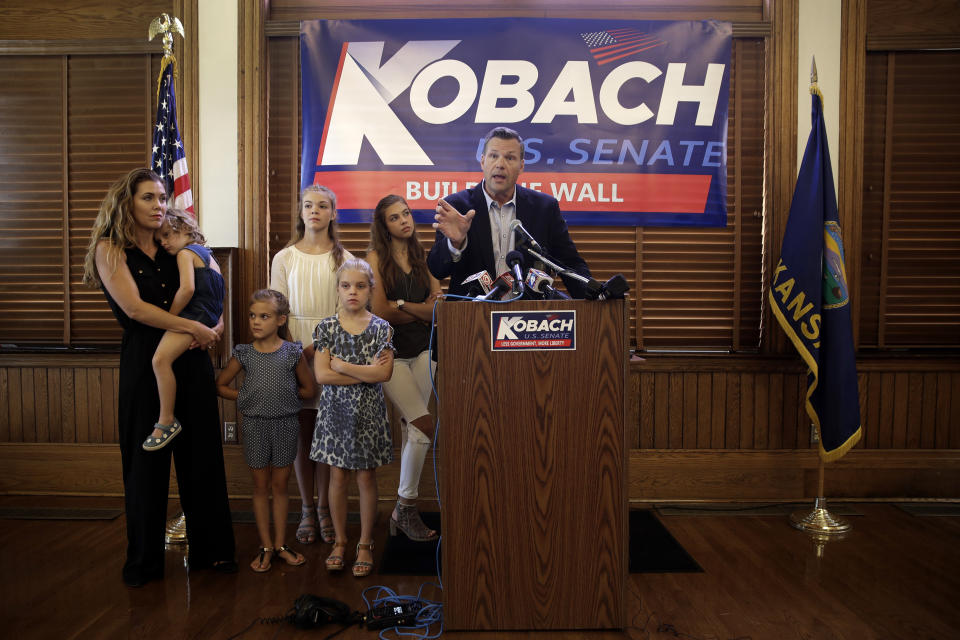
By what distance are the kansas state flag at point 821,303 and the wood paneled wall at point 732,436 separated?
369 mm

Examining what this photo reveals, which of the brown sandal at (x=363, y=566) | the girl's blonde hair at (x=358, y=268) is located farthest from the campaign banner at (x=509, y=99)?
the brown sandal at (x=363, y=566)

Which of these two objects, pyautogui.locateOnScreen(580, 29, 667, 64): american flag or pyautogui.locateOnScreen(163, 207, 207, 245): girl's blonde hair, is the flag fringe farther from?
pyautogui.locateOnScreen(163, 207, 207, 245): girl's blonde hair

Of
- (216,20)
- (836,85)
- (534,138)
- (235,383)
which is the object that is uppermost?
(216,20)

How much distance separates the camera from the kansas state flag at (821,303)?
3.15m

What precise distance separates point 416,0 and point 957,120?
3.20 meters

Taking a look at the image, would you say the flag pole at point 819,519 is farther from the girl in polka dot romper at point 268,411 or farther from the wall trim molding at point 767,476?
the girl in polka dot romper at point 268,411

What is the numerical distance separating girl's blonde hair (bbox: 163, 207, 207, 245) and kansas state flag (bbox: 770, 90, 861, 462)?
9.48 ft

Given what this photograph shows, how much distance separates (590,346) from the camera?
1.98 m

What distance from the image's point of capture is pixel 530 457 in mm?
1982

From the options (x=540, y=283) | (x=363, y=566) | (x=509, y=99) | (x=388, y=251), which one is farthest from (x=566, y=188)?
(x=363, y=566)

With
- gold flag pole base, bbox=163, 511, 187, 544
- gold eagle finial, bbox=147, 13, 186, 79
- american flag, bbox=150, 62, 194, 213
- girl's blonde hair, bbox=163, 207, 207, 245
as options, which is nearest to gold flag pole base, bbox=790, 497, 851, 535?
gold flag pole base, bbox=163, 511, 187, 544

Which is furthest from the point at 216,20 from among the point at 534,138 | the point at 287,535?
the point at 287,535

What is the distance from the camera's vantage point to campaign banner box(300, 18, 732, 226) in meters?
3.47

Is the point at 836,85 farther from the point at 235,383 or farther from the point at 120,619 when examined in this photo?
the point at 120,619
